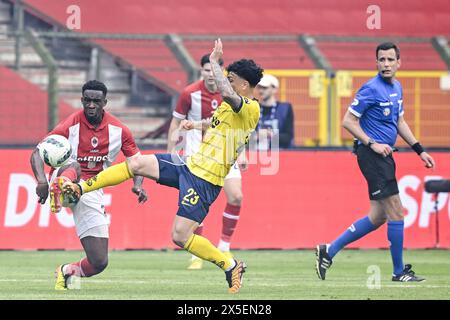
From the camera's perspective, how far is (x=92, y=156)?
11266 millimetres

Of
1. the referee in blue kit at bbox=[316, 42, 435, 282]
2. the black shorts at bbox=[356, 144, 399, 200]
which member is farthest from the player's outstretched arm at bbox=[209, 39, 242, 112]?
the black shorts at bbox=[356, 144, 399, 200]

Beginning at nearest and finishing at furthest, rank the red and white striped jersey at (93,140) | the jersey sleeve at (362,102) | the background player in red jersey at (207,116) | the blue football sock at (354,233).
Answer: the red and white striped jersey at (93,140) → the jersey sleeve at (362,102) → the blue football sock at (354,233) → the background player in red jersey at (207,116)

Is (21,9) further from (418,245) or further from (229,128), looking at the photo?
(229,128)

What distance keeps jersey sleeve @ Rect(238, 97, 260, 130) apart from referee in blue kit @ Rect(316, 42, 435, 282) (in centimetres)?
169

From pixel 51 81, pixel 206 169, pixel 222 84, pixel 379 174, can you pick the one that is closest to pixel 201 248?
pixel 206 169

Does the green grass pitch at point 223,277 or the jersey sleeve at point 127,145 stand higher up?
the jersey sleeve at point 127,145

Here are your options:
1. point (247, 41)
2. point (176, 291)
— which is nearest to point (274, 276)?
point (176, 291)

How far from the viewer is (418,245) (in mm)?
16656

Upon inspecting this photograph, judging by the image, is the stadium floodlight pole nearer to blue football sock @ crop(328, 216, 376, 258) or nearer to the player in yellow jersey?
blue football sock @ crop(328, 216, 376, 258)

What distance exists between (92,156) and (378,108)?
2796 millimetres

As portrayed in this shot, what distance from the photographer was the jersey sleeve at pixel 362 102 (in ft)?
39.1

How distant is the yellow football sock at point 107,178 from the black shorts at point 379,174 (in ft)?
8.66

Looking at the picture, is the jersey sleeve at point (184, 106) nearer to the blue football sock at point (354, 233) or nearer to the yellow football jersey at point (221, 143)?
the blue football sock at point (354, 233)

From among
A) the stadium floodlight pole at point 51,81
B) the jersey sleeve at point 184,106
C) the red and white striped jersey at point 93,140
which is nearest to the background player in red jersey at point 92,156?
the red and white striped jersey at point 93,140
